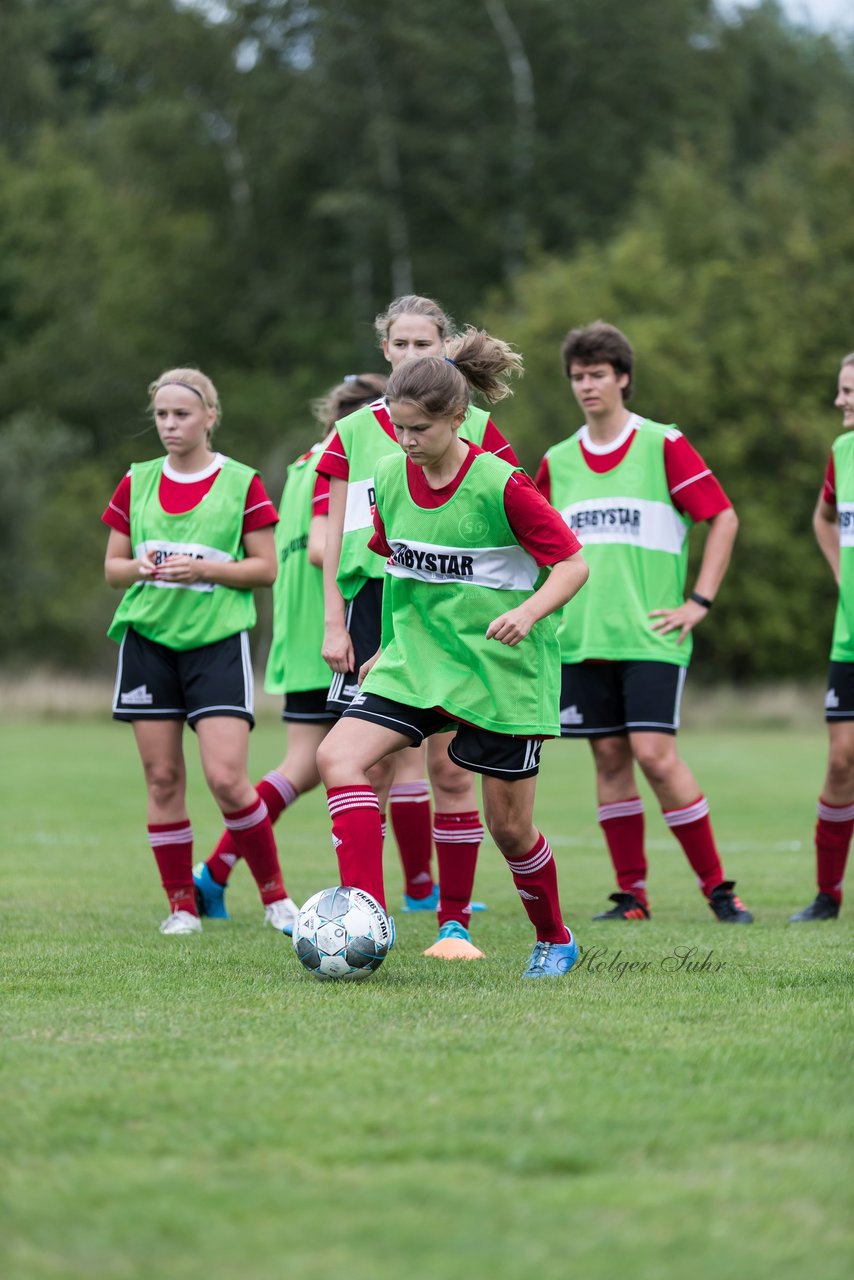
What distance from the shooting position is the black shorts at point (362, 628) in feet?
21.0

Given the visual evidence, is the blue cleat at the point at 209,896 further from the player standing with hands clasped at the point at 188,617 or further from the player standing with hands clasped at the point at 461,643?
the player standing with hands clasped at the point at 461,643

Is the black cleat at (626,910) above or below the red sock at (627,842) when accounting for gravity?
below

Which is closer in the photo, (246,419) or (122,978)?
(122,978)

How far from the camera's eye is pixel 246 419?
45281 millimetres

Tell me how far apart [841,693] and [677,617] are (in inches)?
31.0

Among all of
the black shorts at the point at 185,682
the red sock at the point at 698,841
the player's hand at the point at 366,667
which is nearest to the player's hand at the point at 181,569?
the black shorts at the point at 185,682

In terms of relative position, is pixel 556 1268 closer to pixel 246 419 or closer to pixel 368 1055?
pixel 368 1055

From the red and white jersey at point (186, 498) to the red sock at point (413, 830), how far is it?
1571 millimetres

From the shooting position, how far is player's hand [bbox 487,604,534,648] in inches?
196

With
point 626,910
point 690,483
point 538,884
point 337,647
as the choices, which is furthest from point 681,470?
point 538,884

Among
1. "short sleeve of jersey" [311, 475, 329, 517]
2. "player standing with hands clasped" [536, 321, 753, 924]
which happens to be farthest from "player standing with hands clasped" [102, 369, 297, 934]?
"player standing with hands clasped" [536, 321, 753, 924]

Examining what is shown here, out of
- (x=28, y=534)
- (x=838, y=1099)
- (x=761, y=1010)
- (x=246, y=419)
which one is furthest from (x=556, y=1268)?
(x=246, y=419)

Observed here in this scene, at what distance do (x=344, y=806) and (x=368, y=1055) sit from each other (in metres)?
1.34

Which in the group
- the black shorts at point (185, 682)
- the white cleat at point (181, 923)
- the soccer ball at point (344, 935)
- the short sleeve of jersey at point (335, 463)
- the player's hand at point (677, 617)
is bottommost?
the white cleat at point (181, 923)
